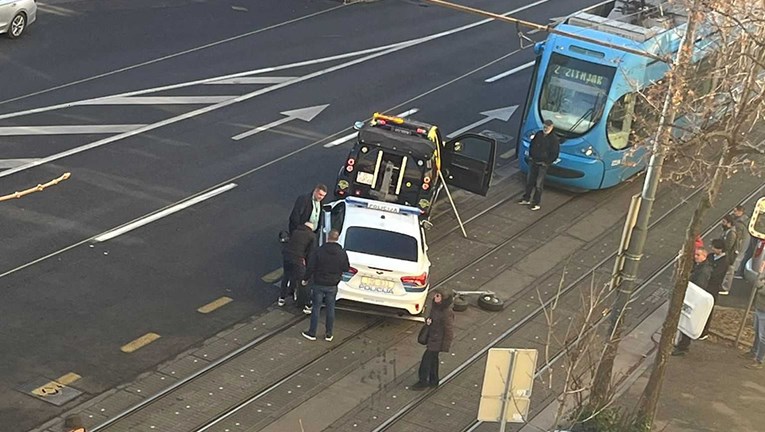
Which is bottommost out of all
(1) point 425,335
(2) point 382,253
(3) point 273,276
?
(3) point 273,276

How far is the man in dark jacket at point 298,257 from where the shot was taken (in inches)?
712

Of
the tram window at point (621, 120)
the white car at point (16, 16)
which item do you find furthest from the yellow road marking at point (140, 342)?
the white car at point (16, 16)

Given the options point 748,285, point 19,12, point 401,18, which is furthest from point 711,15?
point 401,18

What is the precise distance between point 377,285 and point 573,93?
27.2ft

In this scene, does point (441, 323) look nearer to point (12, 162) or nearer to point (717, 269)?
point (717, 269)

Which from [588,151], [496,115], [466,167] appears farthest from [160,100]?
[588,151]

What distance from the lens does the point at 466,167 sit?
22.2m

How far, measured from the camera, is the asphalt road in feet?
57.5

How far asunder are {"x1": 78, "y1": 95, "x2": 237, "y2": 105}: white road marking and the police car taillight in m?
10.5

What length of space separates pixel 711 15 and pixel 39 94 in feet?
51.3

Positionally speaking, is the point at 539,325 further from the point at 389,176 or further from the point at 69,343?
the point at 69,343

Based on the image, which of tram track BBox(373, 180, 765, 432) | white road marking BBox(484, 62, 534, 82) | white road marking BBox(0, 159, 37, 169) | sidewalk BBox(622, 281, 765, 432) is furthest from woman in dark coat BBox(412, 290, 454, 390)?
white road marking BBox(484, 62, 534, 82)

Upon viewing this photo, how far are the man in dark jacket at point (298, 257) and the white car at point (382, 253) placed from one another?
21.3 inches

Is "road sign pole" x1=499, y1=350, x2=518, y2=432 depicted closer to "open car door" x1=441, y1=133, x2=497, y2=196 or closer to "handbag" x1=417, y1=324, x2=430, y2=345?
"handbag" x1=417, y1=324, x2=430, y2=345
